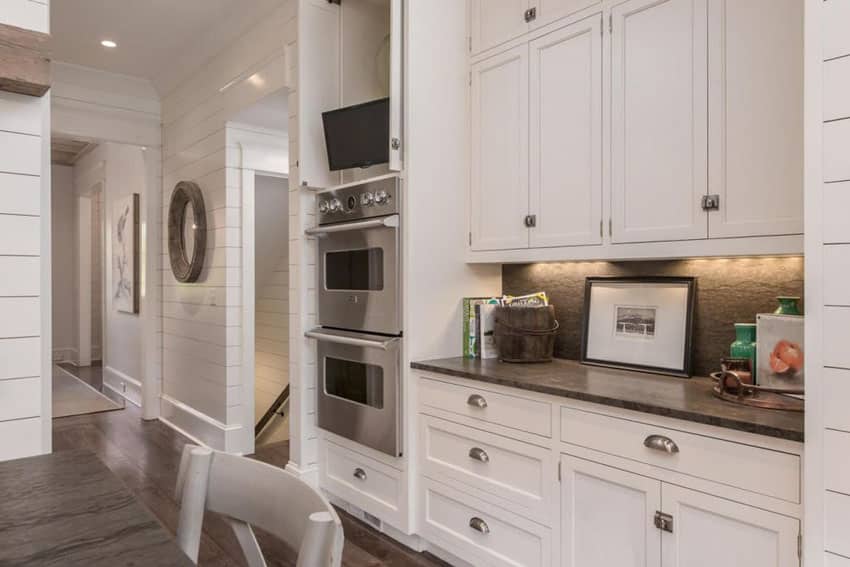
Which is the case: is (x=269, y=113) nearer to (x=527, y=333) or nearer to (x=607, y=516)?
(x=527, y=333)

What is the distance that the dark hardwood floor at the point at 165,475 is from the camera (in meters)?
2.52

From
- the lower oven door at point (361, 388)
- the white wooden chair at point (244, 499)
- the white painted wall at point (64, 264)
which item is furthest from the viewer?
the white painted wall at point (64, 264)

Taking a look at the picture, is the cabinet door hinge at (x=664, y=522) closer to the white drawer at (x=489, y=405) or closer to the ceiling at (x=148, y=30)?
the white drawer at (x=489, y=405)

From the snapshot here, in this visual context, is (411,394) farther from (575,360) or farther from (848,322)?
(848,322)

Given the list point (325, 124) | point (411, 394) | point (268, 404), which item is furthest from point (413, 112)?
point (268, 404)

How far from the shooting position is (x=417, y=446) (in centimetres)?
254

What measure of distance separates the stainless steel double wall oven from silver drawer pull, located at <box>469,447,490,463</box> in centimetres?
42

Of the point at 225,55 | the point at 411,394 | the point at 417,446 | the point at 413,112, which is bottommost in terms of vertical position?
the point at 417,446

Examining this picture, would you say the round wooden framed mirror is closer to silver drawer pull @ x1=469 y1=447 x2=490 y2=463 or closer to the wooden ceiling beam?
the wooden ceiling beam

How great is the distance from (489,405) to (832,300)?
3.93 feet

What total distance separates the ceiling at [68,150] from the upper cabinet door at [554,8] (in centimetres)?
644

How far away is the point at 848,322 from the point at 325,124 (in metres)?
2.38

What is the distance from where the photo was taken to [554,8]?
91.4 inches

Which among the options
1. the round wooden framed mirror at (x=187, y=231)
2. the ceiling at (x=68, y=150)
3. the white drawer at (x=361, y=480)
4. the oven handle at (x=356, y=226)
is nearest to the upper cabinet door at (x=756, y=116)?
the oven handle at (x=356, y=226)
